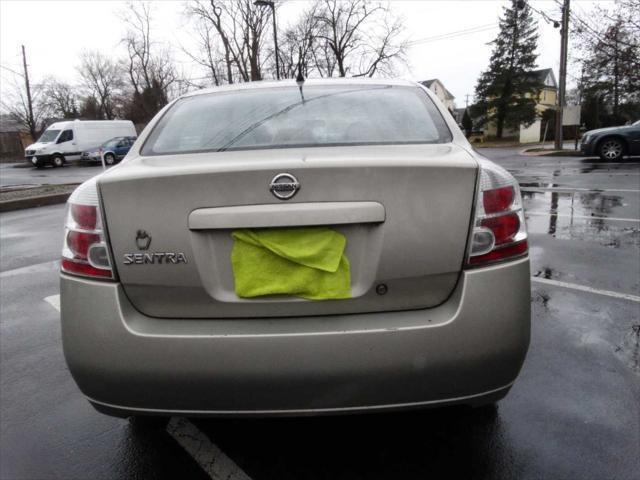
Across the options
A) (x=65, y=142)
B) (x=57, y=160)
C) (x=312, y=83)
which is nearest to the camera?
(x=312, y=83)

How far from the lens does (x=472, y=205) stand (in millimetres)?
1723

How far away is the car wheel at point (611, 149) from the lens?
53.8 feet

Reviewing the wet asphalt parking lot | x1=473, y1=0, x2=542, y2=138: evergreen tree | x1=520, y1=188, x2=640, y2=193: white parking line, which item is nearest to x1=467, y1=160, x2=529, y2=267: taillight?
the wet asphalt parking lot

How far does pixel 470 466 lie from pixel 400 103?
173 cm

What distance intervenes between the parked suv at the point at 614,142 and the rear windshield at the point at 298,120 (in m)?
16.6

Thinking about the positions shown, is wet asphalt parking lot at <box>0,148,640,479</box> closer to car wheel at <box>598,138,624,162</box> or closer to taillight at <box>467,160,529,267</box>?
taillight at <box>467,160,529,267</box>

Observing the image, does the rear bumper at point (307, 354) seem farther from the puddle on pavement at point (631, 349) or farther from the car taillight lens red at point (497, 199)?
the puddle on pavement at point (631, 349)

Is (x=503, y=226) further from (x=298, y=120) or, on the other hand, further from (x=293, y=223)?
(x=298, y=120)

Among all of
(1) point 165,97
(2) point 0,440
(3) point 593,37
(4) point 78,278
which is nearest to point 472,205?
(4) point 78,278

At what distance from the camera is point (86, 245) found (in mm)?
1807

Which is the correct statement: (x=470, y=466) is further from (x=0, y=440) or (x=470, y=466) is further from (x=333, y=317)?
(x=0, y=440)

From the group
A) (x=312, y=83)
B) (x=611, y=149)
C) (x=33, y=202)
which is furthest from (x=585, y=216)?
(x=611, y=149)

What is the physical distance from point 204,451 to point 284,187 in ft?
4.19

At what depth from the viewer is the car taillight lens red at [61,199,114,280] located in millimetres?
1773
